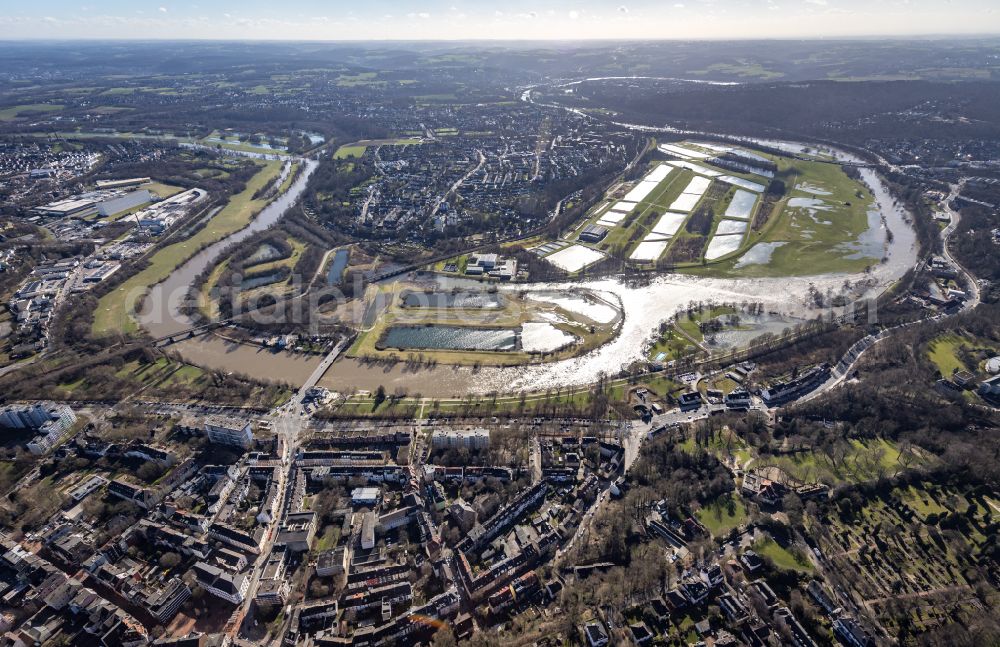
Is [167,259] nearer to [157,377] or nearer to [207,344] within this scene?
[207,344]

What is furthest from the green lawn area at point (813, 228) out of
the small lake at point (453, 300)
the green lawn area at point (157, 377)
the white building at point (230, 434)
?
the green lawn area at point (157, 377)

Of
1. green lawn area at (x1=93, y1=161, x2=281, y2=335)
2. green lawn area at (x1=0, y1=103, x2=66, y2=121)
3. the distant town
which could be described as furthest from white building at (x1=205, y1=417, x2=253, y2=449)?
green lawn area at (x1=0, y1=103, x2=66, y2=121)

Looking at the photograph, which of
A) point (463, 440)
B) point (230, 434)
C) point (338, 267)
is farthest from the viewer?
point (338, 267)

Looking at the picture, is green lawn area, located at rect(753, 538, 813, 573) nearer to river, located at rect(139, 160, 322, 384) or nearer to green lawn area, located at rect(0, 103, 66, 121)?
river, located at rect(139, 160, 322, 384)

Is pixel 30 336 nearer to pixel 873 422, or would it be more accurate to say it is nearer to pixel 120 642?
pixel 120 642

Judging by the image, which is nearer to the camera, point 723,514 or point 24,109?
point 723,514

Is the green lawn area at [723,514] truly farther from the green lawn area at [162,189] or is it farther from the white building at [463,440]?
the green lawn area at [162,189]

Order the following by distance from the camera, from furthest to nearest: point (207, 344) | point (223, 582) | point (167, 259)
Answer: point (167, 259)
point (207, 344)
point (223, 582)

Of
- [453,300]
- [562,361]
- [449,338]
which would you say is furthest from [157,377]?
[562,361]
